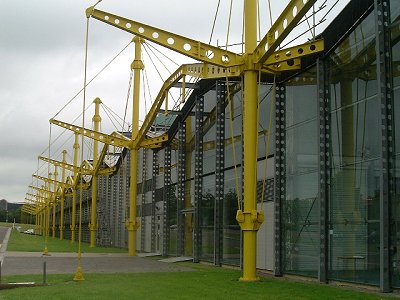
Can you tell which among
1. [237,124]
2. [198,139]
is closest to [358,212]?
[237,124]

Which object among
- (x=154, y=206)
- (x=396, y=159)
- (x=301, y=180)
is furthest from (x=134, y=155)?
(x=396, y=159)

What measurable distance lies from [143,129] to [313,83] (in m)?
17.7

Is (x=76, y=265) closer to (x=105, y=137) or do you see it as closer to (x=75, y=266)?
(x=75, y=266)

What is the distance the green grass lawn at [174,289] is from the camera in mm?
14133

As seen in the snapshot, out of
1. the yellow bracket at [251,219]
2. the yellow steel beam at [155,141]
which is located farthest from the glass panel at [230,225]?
the yellow steel beam at [155,141]

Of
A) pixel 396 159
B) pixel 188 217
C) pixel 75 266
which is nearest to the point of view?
pixel 396 159

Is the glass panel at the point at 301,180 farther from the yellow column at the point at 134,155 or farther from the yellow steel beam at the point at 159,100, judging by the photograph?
the yellow column at the point at 134,155

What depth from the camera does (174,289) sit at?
1580cm

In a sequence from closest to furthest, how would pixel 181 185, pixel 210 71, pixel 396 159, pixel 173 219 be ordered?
pixel 396 159 < pixel 210 71 < pixel 181 185 < pixel 173 219

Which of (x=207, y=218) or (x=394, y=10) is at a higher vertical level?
(x=394, y=10)

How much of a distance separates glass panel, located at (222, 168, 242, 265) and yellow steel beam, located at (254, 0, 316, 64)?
7375 millimetres

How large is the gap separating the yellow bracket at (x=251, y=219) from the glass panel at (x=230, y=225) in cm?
615

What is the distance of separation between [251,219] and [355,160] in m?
3.69

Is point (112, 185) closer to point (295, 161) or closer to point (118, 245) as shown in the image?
point (118, 245)
